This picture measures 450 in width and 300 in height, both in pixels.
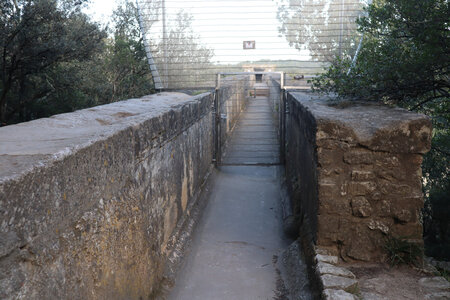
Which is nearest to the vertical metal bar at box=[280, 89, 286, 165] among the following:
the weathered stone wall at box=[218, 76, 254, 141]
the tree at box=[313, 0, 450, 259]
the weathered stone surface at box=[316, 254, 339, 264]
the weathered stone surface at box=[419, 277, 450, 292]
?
the weathered stone wall at box=[218, 76, 254, 141]

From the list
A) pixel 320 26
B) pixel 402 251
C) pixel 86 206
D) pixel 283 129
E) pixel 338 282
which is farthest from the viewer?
pixel 320 26

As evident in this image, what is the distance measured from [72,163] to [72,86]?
765 cm

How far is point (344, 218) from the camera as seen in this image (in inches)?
131

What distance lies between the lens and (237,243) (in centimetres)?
491

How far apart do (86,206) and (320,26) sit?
28.0 feet

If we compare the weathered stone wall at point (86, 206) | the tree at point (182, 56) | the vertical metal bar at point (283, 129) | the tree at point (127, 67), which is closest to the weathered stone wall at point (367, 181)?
the weathered stone wall at point (86, 206)

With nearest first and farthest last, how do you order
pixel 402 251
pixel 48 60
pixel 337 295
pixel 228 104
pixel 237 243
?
pixel 337 295 < pixel 402 251 < pixel 237 243 < pixel 48 60 < pixel 228 104

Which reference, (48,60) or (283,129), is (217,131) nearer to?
(283,129)

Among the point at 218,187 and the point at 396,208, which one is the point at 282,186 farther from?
the point at 396,208

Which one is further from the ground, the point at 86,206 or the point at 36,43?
the point at 36,43

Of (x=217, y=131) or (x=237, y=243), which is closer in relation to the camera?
(x=237, y=243)

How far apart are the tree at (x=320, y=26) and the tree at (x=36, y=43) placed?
13.0 ft

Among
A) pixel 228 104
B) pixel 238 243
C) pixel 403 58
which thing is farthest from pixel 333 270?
pixel 228 104

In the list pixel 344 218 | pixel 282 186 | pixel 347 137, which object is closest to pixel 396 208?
pixel 344 218
